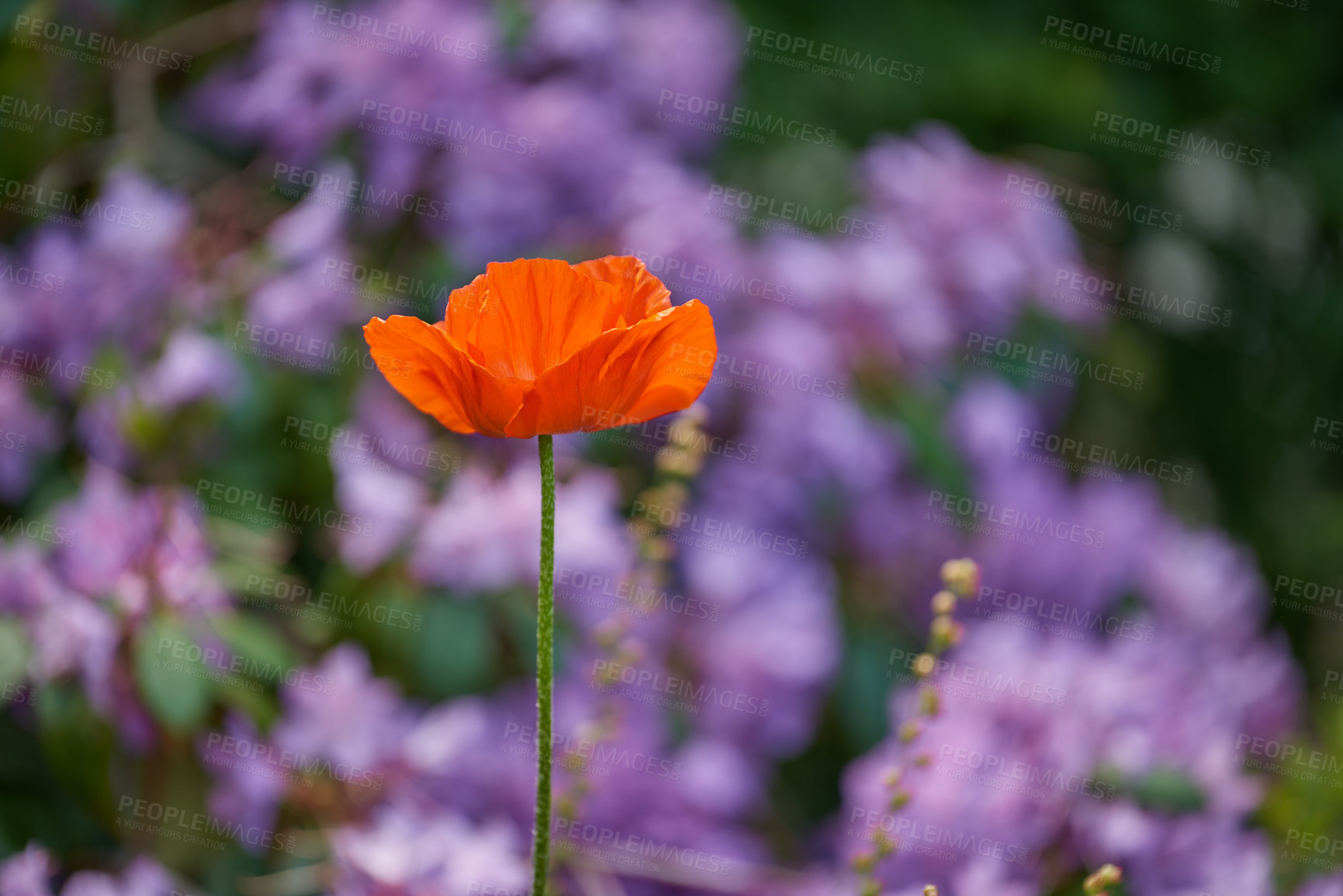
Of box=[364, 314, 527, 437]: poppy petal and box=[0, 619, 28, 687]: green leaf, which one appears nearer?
box=[364, 314, 527, 437]: poppy petal

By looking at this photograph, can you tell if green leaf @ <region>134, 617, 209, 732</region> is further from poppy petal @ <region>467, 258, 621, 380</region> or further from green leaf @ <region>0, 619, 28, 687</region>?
poppy petal @ <region>467, 258, 621, 380</region>

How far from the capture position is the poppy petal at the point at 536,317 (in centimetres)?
55

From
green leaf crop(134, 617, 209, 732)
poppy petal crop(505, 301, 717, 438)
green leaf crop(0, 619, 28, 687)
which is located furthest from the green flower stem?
green leaf crop(0, 619, 28, 687)

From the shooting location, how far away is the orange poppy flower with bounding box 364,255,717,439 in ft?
1.78

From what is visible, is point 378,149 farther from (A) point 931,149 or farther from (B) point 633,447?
(A) point 931,149

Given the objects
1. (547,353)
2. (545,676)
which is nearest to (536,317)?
(547,353)

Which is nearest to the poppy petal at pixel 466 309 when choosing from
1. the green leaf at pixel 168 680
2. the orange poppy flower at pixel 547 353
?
the orange poppy flower at pixel 547 353

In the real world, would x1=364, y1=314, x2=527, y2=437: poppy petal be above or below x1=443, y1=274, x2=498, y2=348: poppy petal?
below

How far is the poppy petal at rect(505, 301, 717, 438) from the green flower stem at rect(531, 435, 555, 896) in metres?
0.03

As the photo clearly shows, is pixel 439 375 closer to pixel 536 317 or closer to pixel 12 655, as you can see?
pixel 536 317

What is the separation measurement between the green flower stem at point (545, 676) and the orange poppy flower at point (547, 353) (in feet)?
0.16

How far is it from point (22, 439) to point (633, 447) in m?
0.68

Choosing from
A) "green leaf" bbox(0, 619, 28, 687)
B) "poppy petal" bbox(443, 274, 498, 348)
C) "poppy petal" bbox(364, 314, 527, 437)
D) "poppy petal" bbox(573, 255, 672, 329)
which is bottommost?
"green leaf" bbox(0, 619, 28, 687)

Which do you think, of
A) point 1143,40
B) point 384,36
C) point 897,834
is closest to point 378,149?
point 384,36
